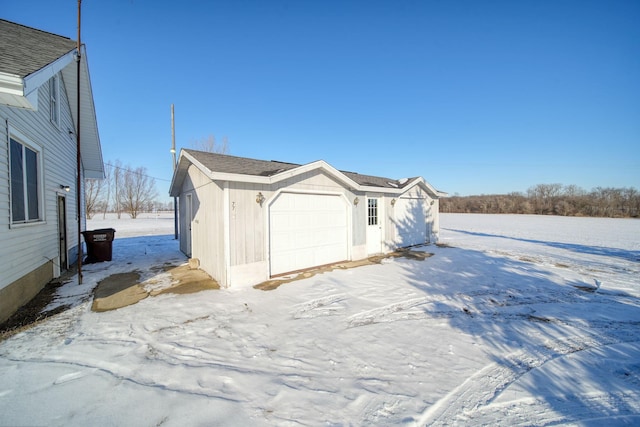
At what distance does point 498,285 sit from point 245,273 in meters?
6.29

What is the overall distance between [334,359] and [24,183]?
692 cm

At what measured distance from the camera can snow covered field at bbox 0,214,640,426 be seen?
226cm

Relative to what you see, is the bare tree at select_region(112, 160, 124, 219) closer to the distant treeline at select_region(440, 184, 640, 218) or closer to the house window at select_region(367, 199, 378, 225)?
the house window at select_region(367, 199, 378, 225)

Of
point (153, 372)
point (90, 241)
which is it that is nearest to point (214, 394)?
point (153, 372)

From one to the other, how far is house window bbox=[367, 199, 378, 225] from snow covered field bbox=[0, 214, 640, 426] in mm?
4086

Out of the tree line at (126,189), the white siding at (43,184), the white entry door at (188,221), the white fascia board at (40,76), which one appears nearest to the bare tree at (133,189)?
the tree line at (126,189)

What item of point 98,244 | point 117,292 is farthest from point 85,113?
point 117,292

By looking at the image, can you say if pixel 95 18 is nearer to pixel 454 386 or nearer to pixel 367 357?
pixel 367 357

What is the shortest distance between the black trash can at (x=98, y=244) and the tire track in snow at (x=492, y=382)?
33.8 ft

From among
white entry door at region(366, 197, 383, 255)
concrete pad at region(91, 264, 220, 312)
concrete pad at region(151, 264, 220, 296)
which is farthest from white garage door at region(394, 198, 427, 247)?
concrete pad at region(91, 264, 220, 312)

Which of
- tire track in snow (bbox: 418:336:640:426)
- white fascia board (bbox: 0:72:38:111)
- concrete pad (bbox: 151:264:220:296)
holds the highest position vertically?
white fascia board (bbox: 0:72:38:111)

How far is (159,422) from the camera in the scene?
2092 millimetres

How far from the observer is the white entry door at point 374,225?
9414mm

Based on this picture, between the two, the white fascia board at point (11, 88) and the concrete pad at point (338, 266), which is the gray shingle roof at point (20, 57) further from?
the concrete pad at point (338, 266)
